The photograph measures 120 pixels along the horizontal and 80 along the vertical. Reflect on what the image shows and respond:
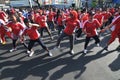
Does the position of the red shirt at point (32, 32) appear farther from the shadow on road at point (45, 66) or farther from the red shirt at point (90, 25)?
the red shirt at point (90, 25)

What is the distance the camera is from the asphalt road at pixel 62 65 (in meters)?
7.76

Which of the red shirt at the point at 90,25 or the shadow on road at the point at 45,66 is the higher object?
the red shirt at the point at 90,25

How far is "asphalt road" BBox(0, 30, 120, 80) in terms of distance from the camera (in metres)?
7.76

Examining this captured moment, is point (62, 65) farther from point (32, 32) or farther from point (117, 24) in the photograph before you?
point (117, 24)

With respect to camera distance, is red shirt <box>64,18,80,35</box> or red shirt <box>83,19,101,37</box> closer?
red shirt <box>64,18,80,35</box>

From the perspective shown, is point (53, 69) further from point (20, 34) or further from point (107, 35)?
point (107, 35)

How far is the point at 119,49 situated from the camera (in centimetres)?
1091

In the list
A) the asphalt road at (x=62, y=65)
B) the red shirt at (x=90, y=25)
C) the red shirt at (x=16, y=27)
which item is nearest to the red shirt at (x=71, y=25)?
the red shirt at (x=90, y=25)

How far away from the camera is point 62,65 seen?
29.0 ft

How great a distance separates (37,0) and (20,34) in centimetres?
3608

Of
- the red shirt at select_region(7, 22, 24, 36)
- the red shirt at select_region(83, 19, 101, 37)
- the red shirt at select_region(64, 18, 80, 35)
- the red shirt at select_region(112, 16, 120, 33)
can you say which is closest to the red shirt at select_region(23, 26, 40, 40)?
the red shirt at select_region(7, 22, 24, 36)

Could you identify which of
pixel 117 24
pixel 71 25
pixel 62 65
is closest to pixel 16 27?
pixel 71 25

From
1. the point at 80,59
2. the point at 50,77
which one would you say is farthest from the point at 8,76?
the point at 80,59

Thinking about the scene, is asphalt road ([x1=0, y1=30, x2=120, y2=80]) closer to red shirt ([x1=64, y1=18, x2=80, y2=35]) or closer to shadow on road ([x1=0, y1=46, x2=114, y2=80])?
shadow on road ([x1=0, y1=46, x2=114, y2=80])
